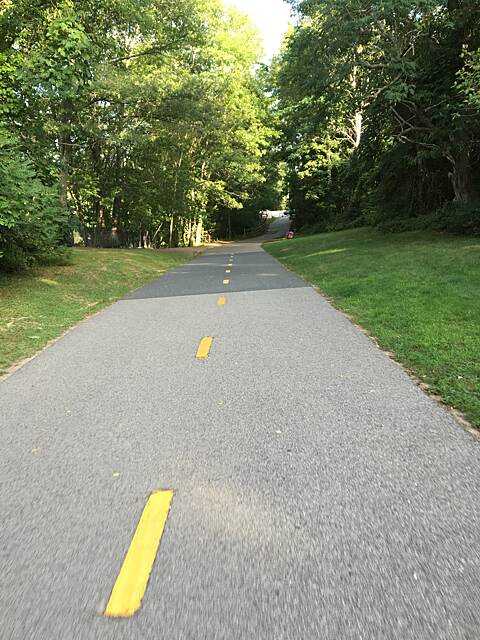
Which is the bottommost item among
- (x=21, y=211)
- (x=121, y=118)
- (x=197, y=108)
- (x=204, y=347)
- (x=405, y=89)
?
(x=204, y=347)

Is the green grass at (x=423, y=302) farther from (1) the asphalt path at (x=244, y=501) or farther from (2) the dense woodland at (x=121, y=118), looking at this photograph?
(2) the dense woodland at (x=121, y=118)

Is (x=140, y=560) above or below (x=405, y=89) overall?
below

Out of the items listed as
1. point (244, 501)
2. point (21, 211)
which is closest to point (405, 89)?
point (21, 211)

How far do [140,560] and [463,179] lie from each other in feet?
76.7

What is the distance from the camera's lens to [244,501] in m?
3.01

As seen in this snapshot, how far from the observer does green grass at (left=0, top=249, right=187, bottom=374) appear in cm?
796

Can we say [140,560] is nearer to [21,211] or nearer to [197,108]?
[21,211]

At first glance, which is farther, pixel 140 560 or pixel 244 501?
pixel 244 501

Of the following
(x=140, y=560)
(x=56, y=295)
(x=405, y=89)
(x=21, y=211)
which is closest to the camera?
(x=140, y=560)

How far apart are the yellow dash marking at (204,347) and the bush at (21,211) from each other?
233 inches

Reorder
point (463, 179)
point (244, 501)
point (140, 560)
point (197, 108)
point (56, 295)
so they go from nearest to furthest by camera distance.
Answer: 1. point (140, 560)
2. point (244, 501)
3. point (56, 295)
4. point (463, 179)
5. point (197, 108)

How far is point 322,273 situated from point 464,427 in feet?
39.9

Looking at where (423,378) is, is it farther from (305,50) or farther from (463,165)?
(463,165)

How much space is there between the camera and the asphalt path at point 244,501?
2.15 metres
